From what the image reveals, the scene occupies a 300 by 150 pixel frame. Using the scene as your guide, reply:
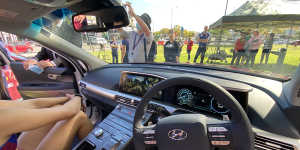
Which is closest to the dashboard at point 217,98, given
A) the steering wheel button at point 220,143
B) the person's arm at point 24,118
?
the steering wheel button at point 220,143

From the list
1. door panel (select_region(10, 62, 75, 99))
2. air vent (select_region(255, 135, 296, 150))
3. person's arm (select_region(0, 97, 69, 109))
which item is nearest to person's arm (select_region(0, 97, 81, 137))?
person's arm (select_region(0, 97, 69, 109))

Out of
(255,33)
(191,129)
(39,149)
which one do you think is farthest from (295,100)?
(255,33)

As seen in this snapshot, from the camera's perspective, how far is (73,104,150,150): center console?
142cm

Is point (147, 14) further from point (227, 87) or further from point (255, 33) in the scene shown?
point (255, 33)

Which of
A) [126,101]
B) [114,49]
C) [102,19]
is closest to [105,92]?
[126,101]

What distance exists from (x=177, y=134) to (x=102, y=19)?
145 cm

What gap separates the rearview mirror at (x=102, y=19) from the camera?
5.06 ft

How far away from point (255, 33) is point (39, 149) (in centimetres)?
445

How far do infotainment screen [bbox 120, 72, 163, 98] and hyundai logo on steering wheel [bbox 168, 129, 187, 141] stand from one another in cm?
71

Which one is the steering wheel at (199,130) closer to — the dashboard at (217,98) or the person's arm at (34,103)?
the dashboard at (217,98)

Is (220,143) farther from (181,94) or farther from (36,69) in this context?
(36,69)

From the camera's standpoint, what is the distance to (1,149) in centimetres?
106

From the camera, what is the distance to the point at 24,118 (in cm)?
106

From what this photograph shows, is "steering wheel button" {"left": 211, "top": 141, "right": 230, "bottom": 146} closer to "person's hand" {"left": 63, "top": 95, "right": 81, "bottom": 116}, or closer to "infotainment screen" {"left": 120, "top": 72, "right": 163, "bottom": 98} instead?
"infotainment screen" {"left": 120, "top": 72, "right": 163, "bottom": 98}
